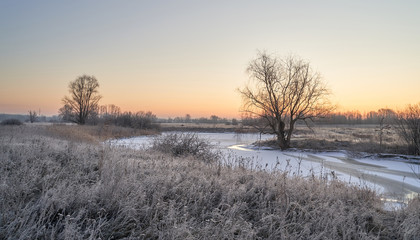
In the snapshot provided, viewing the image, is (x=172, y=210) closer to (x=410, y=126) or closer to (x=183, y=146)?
(x=183, y=146)

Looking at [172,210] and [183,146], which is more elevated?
[183,146]

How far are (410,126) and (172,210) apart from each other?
61.7 ft

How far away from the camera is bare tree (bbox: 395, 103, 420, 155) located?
16.4 metres

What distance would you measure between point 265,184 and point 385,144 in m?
17.4

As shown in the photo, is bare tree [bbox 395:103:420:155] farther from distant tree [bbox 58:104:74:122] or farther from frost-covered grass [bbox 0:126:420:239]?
distant tree [bbox 58:104:74:122]

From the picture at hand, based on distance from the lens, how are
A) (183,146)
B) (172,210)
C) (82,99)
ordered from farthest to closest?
1. (82,99)
2. (183,146)
3. (172,210)

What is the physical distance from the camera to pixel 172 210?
389 cm

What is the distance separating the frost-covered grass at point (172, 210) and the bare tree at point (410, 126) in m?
13.7

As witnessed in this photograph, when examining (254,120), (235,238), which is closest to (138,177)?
(235,238)

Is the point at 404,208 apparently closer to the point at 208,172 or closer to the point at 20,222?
the point at 208,172

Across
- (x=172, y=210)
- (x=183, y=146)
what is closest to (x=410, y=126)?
(x=183, y=146)

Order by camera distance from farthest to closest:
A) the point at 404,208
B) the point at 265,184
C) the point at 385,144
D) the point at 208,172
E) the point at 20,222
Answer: the point at 385,144 < the point at 208,172 < the point at 265,184 < the point at 404,208 < the point at 20,222

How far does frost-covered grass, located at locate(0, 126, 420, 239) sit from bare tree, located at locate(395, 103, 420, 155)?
1366 centimetres

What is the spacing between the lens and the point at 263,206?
193 inches
